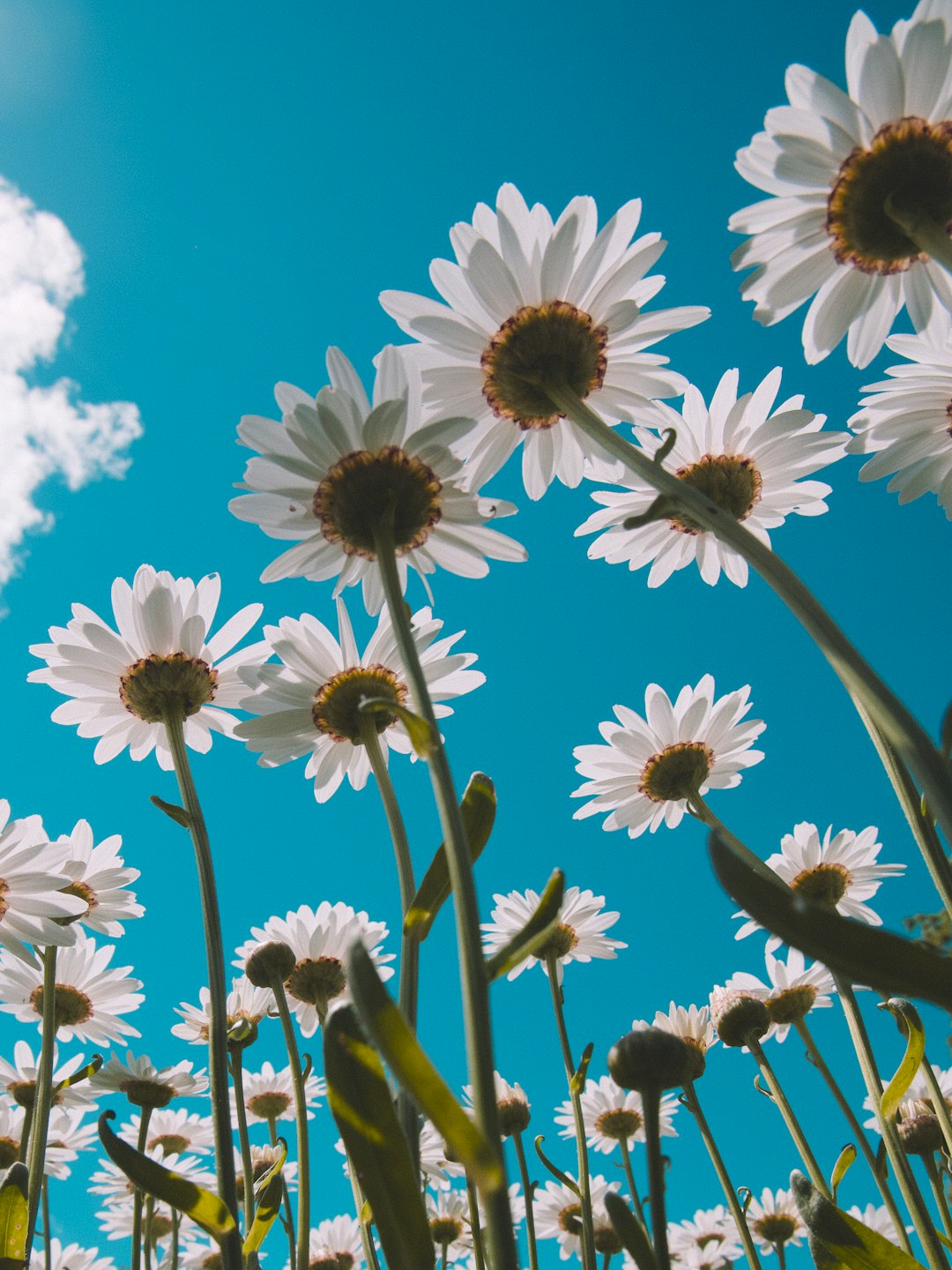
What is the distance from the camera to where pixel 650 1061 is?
3.90ft

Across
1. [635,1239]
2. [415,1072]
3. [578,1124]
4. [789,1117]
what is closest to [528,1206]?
[578,1124]

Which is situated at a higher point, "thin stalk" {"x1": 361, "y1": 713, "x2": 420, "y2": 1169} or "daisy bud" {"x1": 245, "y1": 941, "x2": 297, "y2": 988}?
"daisy bud" {"x1": 245, "y1": 941, "x2": 297, "y2": 988}

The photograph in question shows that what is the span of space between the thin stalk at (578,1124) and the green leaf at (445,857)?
1133 mm

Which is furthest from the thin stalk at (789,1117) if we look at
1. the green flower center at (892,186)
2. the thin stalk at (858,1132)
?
the green flower center at (892,186)

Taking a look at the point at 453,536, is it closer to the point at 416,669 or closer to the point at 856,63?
the point at 416,669

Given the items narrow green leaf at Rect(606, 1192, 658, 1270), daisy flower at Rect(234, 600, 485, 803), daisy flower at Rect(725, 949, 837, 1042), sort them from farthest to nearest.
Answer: daisy flower at Rect(725, 949, 837, 1042), daisy flower at Rect(234, 600, 485, 803), narrow green leaf at Rect(606, 1192, 658, 1270)

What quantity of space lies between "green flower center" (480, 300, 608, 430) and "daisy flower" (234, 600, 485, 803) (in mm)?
505

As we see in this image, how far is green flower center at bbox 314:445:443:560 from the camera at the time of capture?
1.58 metres

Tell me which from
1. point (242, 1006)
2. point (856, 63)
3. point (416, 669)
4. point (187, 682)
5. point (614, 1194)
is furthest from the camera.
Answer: point (242, 1006)

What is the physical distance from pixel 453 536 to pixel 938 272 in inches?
39.7

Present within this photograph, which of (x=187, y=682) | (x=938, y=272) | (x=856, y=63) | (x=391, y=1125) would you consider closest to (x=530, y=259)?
(x=856, y=63)

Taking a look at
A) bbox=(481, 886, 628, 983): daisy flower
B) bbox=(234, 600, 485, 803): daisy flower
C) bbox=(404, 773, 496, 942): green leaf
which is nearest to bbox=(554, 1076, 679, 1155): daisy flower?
bbox=(481, 886, 628, 983): daisy flower

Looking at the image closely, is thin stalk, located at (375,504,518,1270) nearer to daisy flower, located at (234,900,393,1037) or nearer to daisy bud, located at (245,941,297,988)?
daisy bud, located at (245,941,297,988)

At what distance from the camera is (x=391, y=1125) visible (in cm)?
94
